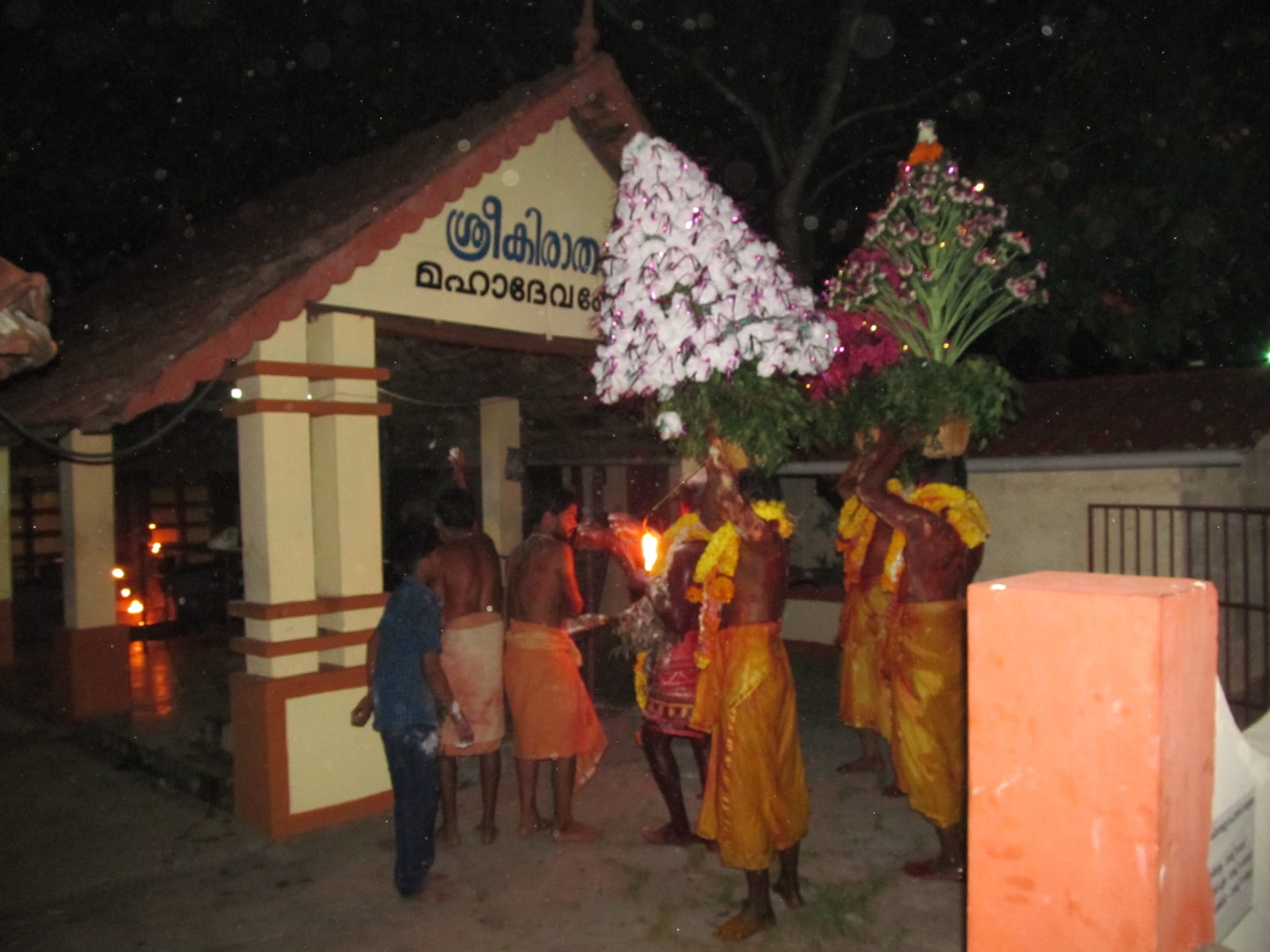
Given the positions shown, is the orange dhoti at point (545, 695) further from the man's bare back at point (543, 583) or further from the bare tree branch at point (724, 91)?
the bare tree branch at point (724, 91)

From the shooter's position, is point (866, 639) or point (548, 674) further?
point (866, 639)

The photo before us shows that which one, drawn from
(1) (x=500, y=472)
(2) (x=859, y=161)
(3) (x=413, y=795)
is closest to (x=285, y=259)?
(3) (x=413, y=795)

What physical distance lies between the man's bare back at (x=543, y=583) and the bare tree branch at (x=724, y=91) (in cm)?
1000

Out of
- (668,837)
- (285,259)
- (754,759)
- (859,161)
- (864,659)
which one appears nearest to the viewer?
(754,759)

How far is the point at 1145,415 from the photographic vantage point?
325 inches

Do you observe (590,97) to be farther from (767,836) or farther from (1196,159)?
(1196,159)

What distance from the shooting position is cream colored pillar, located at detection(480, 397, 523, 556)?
1040 centimetres

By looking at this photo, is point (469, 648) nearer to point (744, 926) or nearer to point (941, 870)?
point (744, 926)

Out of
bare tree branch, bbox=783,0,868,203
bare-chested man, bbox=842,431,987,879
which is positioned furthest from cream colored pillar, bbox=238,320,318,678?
bare tree branch, bbox=783,0,868,203

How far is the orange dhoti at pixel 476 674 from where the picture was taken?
17.5 ft

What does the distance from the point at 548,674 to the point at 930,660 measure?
211 cm

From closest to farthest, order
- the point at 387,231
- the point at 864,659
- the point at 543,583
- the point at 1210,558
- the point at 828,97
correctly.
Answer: the point at 543,583, the point at 387,231, the point at 864,659, the point at 1210,558, the point at 828,97

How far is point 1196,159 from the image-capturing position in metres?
10.3

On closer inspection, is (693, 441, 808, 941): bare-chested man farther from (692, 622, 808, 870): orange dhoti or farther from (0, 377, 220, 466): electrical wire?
(0, 377, 220, 466): electrical wire
